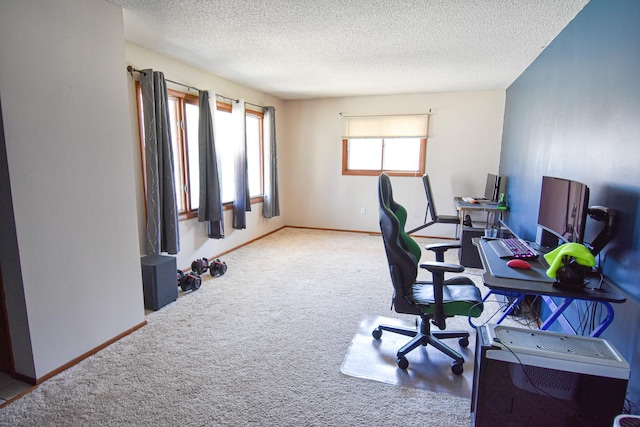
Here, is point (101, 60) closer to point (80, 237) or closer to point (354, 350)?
point (80, 237)

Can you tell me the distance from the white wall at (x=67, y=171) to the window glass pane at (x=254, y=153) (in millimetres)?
2829

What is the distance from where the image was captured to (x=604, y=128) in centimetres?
180

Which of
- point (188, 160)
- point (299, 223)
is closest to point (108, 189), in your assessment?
point (188, 160)

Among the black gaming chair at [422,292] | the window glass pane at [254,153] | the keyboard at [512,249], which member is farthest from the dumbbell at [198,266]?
the keyboard at [512,249]

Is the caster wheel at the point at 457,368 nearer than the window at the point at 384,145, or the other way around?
the caster wheel at the point at 457,368

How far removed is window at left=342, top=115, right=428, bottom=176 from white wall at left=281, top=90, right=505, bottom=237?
0.37 ft

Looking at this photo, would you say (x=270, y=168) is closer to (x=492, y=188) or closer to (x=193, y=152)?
(x=193, y=152)

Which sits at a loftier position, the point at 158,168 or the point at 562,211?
the point at 158,168

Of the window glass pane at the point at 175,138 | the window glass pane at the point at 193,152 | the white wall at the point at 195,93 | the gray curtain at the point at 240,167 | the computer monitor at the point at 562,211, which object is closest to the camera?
the computer monitor at the point at 562,211

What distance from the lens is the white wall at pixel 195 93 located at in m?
3.14

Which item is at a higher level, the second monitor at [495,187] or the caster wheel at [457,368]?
the second monitor at [495,187]

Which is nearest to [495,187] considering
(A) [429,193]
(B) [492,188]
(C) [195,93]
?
(B) [492,188]

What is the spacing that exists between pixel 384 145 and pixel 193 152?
307 centimetres

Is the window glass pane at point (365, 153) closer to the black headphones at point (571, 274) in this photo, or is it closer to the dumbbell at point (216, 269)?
the dumbbell at point (216, 269)
